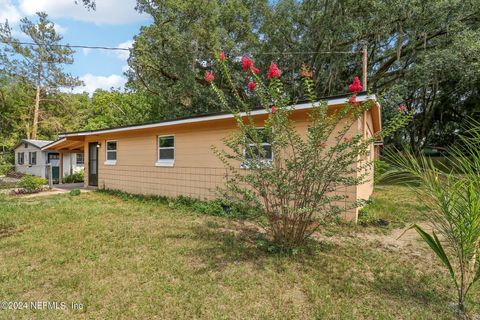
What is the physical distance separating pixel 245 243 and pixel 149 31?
478 inches

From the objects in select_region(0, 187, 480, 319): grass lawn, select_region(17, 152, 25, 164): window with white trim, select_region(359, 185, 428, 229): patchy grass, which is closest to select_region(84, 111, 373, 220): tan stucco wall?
select_region(359, 185, 428, 229): patchy grass

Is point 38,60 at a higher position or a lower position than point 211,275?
higher

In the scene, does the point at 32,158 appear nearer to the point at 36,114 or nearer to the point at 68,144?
the point at 36,114

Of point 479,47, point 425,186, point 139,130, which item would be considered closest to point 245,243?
point 425,186

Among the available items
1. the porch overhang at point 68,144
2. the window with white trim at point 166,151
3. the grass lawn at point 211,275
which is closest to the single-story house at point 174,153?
the window with white trim at point 166,151

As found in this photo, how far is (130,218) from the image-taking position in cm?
612

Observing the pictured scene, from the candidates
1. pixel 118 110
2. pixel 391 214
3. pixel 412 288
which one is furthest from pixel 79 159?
pixel 412 288

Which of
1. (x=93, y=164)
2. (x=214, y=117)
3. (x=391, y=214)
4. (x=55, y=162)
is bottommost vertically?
(x=391, y=214)

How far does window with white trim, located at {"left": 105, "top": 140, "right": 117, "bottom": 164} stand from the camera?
448 inches

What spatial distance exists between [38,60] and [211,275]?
27.4 meters

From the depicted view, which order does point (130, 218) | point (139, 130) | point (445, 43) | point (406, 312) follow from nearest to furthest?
1. point (406, 312)
2. point (130, 218)
3. point (139, 130)
4. point (445, 43)

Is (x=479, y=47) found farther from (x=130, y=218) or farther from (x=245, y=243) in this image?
(x=130, y=218)

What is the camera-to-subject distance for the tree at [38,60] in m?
20.7

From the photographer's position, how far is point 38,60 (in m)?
22.2
